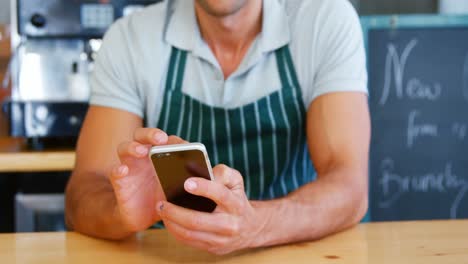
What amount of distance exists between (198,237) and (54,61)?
4.95ft

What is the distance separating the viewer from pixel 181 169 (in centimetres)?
84

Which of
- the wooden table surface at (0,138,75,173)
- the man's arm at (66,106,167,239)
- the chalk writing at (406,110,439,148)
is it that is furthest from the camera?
the chalk writing at (406,110,439,148)

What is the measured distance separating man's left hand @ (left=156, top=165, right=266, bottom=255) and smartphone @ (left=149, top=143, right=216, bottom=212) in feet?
0.05

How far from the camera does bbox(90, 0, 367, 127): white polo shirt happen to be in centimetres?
136

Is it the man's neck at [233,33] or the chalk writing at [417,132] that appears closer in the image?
the man's neck at [233,33]

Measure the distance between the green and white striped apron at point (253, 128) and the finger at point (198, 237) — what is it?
548mm

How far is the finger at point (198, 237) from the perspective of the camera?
0.86 meters

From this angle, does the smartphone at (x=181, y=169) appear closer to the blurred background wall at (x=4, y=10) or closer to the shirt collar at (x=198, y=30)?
the shirt collar at (x=198, y=30)

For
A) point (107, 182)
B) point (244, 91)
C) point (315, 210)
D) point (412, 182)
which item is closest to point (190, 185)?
point (315, 210)

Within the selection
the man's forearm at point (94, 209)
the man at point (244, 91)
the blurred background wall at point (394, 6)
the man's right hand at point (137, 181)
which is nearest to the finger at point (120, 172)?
the man's right hand at point (137, 181)

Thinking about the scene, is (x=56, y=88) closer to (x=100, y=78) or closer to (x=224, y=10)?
(x=100, y=78)

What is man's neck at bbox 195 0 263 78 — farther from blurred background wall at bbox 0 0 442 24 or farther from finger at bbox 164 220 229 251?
blurred background wall at bbox 0 0 442 24

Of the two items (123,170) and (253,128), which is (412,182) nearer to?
(253,128)

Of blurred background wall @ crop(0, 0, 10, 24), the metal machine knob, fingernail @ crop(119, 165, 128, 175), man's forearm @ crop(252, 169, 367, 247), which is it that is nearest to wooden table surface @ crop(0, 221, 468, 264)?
man's forearm @ crop(252, 169, 367, 247)
